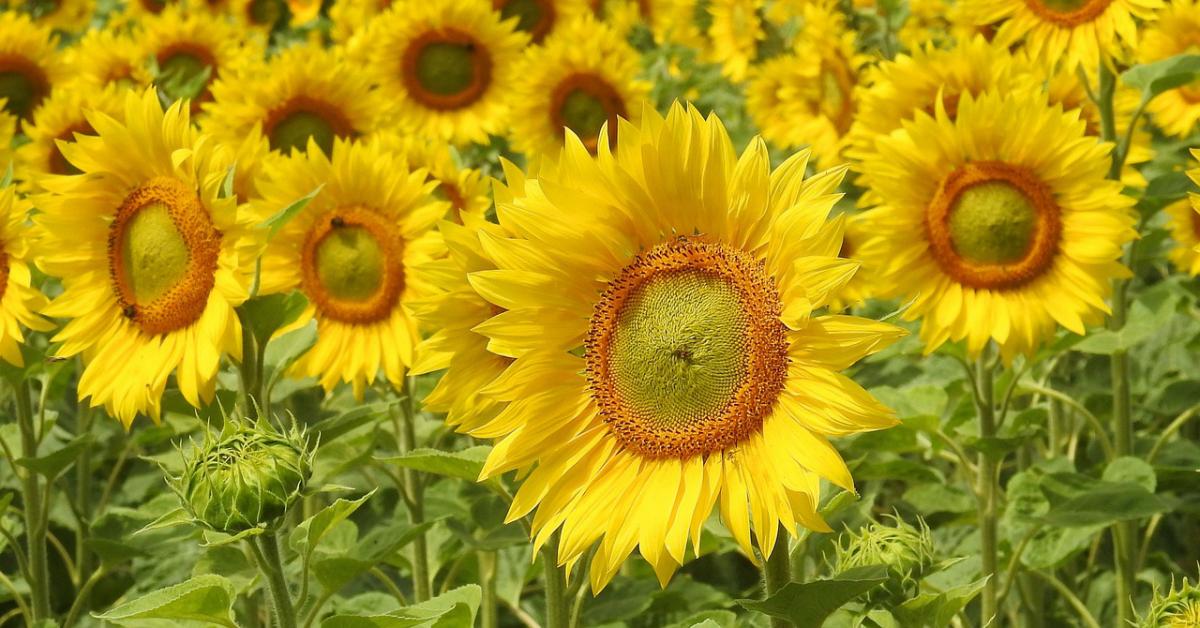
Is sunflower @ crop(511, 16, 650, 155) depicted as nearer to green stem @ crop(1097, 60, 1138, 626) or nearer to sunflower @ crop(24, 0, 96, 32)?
green stem @ crop(1097, 60, 1138, 626)

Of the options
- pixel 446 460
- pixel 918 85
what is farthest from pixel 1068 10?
pixel 446 460

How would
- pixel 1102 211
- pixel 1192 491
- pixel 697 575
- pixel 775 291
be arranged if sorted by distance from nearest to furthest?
1. pixel 775 291
2. pixel 1102 211
3. pixel 1192 491
4. pixel 697 575

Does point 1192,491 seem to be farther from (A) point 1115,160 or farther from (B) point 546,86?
(B) point 546,86

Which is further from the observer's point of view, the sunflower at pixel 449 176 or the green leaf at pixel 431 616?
the sunflower at pixel 449 176

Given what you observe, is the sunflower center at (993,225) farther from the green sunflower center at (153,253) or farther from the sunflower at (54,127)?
the sunflower at (54,127)

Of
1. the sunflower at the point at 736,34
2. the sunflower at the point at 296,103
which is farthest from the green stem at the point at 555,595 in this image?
the sunflower at the point at 736,34

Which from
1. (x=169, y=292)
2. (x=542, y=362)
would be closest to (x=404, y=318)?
(x=169, y=292)

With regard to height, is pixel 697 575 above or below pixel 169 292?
below
